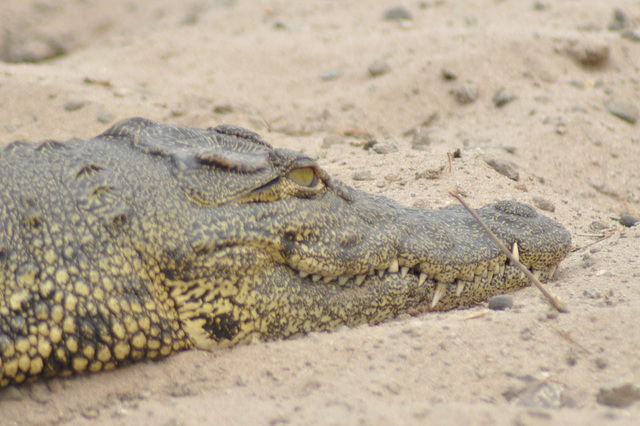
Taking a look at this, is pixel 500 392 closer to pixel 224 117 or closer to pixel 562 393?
pixel 562 393

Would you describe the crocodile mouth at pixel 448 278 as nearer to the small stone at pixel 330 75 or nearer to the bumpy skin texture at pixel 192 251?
the bumpy skin texture at pixel 192 251

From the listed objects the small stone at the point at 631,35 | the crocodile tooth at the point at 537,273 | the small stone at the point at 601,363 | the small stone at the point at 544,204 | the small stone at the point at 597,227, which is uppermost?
the small stone at the point at 631,35

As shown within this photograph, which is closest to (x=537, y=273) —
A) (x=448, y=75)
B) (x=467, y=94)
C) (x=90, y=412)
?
(x=90, y=412)

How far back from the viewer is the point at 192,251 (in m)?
2.16

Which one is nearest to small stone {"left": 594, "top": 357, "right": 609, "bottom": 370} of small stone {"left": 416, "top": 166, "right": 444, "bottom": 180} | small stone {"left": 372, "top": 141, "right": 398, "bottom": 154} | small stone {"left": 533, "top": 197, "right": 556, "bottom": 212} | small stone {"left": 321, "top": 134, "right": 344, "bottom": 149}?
small stone {"left": 533, "top": 197, "right": 556, "bottom": 212}

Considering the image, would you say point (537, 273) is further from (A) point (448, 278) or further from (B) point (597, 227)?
(B) point (597, 227)

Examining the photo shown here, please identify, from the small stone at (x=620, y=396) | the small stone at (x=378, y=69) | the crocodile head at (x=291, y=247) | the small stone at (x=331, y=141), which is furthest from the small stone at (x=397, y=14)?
the small stone at (x=620, y=396)

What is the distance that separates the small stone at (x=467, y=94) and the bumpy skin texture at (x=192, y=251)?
3.41m

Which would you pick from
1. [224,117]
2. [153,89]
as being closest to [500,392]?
[224,117]

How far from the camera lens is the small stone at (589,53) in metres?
6.37

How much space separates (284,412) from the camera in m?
1.71

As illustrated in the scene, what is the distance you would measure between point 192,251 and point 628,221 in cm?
326

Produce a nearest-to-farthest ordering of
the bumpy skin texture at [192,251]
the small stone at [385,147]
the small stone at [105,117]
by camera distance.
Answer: the bumpy skin texture at [192,251] < the small stone at [385,147] < the small stone at [105,117]

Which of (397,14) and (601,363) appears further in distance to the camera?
(397,14)
